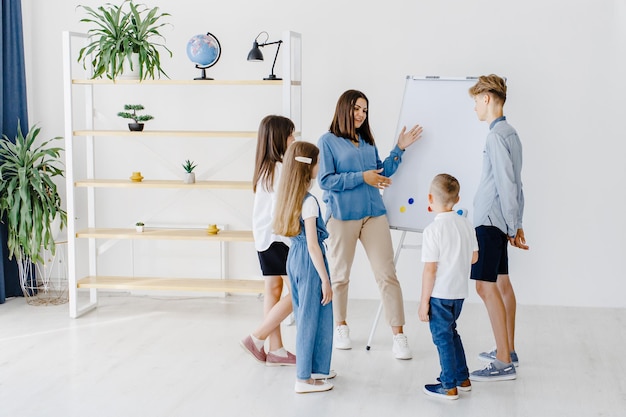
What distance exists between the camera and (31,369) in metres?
3.81

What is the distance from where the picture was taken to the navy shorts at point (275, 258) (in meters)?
3.80

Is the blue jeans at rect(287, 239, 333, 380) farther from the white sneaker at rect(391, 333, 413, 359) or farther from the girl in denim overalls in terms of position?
the white sneaker at rect(391, 333, 413, 359)

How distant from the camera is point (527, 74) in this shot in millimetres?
4984

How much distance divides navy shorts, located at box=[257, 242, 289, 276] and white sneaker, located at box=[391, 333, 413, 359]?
0.69 m

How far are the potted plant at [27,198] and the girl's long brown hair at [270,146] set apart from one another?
1888mm

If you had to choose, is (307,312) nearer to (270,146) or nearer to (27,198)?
(270,146)

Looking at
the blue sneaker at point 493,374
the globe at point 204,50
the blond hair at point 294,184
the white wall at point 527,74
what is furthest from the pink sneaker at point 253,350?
the globe at point 204,50

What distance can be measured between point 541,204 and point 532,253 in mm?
326

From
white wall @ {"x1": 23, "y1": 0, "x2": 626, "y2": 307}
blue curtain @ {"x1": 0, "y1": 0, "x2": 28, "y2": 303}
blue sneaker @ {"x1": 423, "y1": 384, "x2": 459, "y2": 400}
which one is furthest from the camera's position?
blue curtain @ {"x1": 0, "y1": 0, "x2": 28, "y2": 303}

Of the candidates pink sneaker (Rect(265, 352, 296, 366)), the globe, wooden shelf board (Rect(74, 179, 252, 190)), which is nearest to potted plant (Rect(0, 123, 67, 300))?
wooden shelf board (Rect(74, 179, 252, 190))

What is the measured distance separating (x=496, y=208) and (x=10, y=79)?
3.41 m

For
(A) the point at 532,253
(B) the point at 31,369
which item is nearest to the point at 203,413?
(B) the point at 31,369

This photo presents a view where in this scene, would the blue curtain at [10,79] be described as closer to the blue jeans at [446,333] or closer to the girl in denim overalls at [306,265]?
the girl in denim overalls at [306,265]

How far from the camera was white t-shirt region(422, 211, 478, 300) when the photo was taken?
3.27 m
